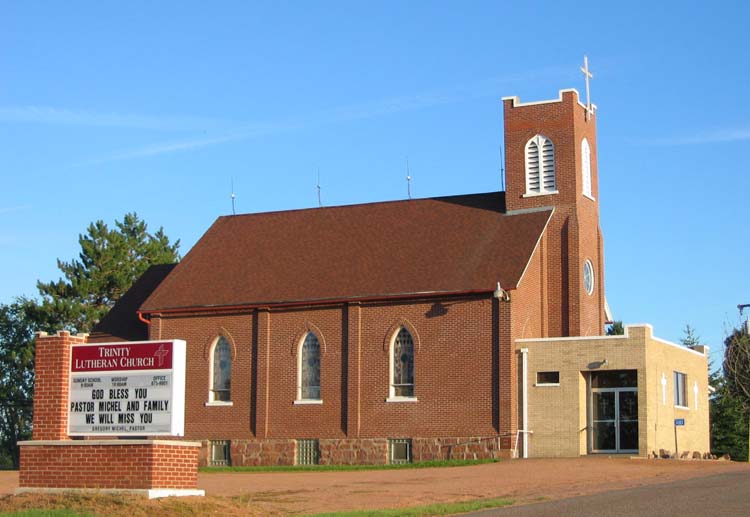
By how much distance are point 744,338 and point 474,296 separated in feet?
75.9

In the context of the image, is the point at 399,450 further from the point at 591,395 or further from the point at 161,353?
the point at 161,353

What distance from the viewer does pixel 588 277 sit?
145ft

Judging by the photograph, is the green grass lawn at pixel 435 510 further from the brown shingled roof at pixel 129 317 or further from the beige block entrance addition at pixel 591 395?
the brown shingled roof at pixel 129 317

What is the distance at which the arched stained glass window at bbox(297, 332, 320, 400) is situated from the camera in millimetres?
42781

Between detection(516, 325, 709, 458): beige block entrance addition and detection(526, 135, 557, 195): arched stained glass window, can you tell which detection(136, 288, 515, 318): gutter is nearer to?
detection(516, 325, 709, 458): beige block entrance addition

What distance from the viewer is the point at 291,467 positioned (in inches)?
1581

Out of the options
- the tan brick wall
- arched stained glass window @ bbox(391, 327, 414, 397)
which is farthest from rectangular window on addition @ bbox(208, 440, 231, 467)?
the tan brick wall

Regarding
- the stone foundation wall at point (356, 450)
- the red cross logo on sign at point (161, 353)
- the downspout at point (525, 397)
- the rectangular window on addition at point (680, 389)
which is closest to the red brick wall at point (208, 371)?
the stone foundation wall at point (356, 450)

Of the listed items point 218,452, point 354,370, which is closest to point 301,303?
point 354,370

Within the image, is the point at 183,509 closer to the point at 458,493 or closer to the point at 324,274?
the point at 458,493

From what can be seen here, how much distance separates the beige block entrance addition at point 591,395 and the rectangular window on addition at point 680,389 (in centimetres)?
247

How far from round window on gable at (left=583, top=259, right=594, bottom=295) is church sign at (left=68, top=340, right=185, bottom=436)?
75.0 ft

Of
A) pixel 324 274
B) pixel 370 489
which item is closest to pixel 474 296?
pixel 324 274

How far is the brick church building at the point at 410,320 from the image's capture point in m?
39.2
